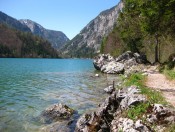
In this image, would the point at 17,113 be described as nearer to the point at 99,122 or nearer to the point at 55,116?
the point at 55,116

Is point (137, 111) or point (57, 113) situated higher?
point (137, 111)

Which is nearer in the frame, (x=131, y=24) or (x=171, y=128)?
(x=171, y=128)

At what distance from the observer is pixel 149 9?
124 ft

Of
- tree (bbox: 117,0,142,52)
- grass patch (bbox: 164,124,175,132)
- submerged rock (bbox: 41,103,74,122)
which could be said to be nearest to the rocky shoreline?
submerged rock (bbox: 41,103,74,122)

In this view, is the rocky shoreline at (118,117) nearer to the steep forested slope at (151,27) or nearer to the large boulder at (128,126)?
the large boulder at (128,126)

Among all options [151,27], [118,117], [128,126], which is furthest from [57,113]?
[151,27]

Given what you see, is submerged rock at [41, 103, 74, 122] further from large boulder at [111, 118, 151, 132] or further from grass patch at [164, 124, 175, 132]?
grass patch at [164, 124, 175, 132]

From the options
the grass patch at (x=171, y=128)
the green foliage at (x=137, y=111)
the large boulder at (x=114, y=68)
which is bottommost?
the large boulder at (x=114, y=68)

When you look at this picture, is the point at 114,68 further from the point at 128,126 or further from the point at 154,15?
the point at 128,126

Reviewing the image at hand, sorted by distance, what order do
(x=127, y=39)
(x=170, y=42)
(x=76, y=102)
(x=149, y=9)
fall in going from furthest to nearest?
(x=127, y=39) < (x=170, y=42) < (x=149, y=9) < (x=76, y=102)

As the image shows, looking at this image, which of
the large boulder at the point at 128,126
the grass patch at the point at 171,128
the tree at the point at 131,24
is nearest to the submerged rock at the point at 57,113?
the large boulder at the point at 128,126

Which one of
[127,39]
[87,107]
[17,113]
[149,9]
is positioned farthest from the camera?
[127,39]

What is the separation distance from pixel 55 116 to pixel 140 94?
804 centimetres

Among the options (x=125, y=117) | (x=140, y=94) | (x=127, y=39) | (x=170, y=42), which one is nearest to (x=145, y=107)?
(x=125, y=117)
